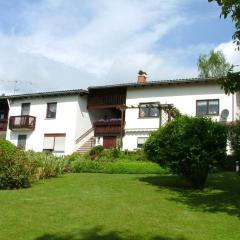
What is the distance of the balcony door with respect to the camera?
40.6 metres

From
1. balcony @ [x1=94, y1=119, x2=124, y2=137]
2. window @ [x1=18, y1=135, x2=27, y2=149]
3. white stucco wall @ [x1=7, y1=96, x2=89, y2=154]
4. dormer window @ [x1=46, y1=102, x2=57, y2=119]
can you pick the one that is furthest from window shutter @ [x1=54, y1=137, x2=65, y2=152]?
window @ [x1=18, y1=135, x2=27, y2=149]

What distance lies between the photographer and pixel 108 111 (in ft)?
149

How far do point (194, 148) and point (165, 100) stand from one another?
70.4 feet

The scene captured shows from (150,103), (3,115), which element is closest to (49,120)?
(3,115)

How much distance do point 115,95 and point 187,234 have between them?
31.9 meters

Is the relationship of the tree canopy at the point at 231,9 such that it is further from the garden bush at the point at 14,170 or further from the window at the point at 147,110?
the window at the point at 147,110

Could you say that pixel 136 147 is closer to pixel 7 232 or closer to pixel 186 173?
pixel 186 173

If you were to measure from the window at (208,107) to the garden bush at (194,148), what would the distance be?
1859 centimetres

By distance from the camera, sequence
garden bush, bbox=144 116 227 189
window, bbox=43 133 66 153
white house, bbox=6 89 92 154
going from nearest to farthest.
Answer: garden bush, bbox=144 116 227 189
white house, bbox=6 89 92 154
window, bbox=43 133 66 153

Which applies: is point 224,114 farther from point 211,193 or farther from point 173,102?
point 211,193

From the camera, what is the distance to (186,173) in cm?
1767

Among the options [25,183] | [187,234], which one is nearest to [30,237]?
[187,234]

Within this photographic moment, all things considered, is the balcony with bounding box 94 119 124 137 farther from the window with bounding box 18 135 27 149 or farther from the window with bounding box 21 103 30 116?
the window with bounding box 18 135 27 149

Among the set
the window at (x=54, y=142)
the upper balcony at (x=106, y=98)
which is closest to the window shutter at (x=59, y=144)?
the window at (x=54, y=142)
